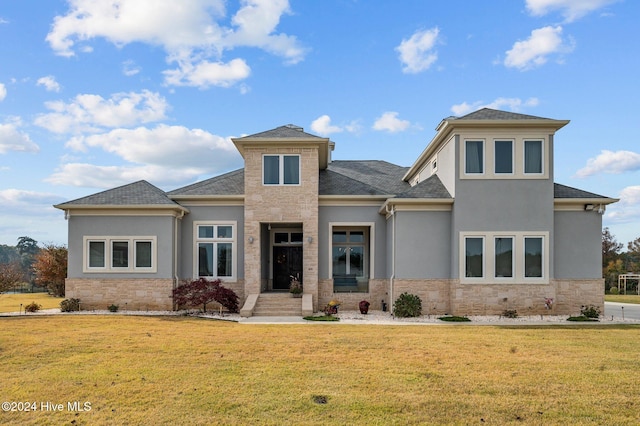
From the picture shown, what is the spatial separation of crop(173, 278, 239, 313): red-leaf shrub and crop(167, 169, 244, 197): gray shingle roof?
3.81m

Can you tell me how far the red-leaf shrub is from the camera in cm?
1708

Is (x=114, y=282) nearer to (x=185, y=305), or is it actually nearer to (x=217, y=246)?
(x=185, y=305)

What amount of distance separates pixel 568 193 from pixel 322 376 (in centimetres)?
1356


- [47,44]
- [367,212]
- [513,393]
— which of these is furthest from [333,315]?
[47,44]

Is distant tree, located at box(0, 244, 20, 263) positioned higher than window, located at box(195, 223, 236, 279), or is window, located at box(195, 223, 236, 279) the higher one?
window, located at box(195, 223, 236, 279)

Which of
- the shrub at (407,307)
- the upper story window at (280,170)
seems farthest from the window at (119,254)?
the shrub at (407,307)

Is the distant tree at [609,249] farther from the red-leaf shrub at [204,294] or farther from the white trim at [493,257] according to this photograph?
the red-leaf shrub at [204,294]

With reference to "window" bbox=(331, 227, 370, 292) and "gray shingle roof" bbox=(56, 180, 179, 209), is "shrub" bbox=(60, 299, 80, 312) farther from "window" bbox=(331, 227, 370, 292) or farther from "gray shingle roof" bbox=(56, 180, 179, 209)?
"window" bbox=(331, 227, 370, 292)

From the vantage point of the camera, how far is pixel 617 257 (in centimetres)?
3925

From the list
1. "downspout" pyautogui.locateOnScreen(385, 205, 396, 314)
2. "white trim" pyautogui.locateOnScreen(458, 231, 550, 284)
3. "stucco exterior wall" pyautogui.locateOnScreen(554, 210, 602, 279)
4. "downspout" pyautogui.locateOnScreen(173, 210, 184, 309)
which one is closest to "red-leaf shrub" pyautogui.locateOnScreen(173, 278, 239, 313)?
"downspout" pyautogui.locateOnScreen(173, 210, 184, 309)

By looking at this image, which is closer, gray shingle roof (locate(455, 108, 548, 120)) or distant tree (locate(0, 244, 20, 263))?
gray shingle roof (locate(455, 108, 548, 120))

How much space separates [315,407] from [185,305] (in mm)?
12751

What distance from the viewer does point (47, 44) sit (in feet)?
48.6

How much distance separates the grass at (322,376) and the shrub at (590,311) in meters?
3.83
